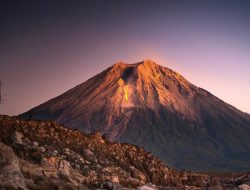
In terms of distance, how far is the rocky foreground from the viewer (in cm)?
3628

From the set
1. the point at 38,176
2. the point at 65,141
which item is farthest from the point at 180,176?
the point at 38,176

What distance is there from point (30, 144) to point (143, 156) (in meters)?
28.4

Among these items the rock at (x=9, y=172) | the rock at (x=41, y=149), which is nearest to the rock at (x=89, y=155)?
the rock at (x=41, y=149)

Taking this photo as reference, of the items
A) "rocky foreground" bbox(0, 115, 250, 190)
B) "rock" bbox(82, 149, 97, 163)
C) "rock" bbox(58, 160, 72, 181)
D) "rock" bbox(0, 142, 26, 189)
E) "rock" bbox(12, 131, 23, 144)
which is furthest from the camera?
"rock" bbox(82, 149, 97, 163)

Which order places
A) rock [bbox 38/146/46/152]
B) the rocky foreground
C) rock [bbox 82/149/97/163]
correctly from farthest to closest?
rock [bbox 82/149/97/163] < rock [bbox 38/146/46/152] < the rocky foreground

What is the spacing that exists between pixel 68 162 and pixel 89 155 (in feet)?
29.3

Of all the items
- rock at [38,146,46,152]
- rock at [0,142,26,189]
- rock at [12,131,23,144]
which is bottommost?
rock at [0,142,26,189]

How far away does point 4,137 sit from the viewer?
50312 mm

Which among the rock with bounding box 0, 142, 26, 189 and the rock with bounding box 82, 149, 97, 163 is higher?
the rock with bounding box 82, 149, 97, 163

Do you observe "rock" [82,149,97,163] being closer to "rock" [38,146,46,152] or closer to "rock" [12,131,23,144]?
"rock" [38,146,46,152]

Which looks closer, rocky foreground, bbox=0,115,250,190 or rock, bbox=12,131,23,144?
rocky foreground, bbox=0,115,250,190

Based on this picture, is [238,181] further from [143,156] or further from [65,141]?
[65,141]

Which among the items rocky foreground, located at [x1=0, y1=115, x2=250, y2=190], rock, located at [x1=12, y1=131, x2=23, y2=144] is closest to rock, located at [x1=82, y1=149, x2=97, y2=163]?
rocky foreground, located at [x1=0, y1=115, x2=250, y2=190]

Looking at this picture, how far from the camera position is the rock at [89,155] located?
200 feet
